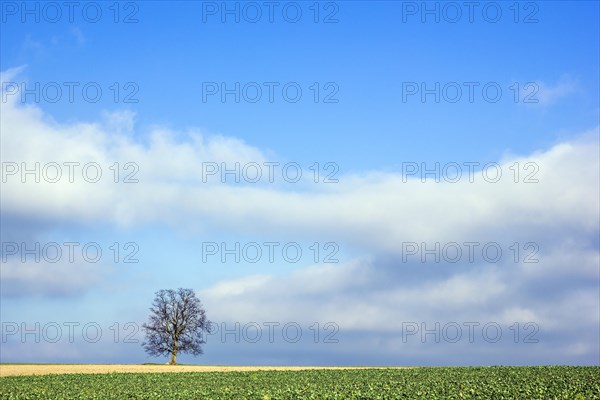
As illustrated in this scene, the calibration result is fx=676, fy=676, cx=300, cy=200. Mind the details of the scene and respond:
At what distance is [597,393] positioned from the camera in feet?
116

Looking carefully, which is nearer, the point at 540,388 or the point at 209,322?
the point at 540,388

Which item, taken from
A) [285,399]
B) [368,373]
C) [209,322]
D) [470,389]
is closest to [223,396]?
[285,399]

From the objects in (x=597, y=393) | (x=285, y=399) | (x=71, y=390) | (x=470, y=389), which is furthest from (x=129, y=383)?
(x=597, y=393)

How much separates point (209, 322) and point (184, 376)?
3467cm

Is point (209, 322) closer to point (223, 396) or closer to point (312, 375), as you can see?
point (312, 375)

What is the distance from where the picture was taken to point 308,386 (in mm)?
42906

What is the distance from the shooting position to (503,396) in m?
35.0

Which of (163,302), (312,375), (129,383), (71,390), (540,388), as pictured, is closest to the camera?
(540,388)

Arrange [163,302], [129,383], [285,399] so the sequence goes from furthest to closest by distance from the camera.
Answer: [163,302] → [129,383] → [285,399]

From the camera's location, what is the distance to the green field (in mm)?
36188

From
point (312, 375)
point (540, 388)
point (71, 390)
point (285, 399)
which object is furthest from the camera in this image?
point (312, 375)

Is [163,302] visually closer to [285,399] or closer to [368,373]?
[368,373]

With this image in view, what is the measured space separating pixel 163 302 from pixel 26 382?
39359 millimetres

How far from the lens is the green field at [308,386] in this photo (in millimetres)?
36188
